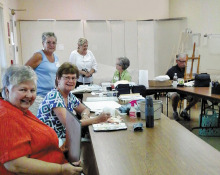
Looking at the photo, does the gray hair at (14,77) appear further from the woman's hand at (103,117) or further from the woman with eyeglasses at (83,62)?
the woman with eyeglasses at (83,62)

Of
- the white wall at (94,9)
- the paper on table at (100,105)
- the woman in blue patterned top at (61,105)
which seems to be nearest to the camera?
the woman in blue patterned top at (61,105)

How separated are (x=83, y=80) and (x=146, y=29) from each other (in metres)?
2.84

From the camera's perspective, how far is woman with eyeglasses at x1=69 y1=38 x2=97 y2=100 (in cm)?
416

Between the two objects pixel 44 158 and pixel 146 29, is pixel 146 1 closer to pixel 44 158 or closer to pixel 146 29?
pixel 146 29

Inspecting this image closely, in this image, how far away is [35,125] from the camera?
121 centimetres

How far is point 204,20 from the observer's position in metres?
5.68

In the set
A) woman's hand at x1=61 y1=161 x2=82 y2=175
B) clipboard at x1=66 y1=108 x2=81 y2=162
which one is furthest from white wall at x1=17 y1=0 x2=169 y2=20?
woman's hand at x1=61 y1=161 x2=82 y2=175

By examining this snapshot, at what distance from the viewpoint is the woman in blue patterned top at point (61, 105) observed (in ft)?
5.74

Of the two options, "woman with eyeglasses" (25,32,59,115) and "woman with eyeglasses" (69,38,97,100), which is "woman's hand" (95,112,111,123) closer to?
"woman with eyeglasses" (25,32,59,115)

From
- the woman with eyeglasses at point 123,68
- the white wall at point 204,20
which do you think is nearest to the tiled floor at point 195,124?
the white wall at point 204,20

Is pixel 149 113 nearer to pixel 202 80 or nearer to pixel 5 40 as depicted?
pixel 202 80

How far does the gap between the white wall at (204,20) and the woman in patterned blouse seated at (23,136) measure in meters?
4.94

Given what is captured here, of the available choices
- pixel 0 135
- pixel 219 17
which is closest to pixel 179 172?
pixel 0 135

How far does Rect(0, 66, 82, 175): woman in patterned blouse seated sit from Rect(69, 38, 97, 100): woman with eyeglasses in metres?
2.91
